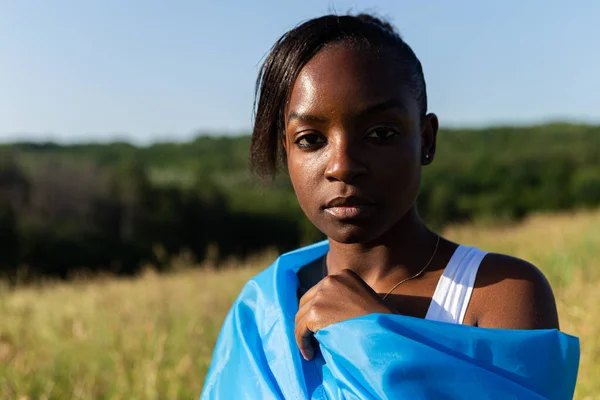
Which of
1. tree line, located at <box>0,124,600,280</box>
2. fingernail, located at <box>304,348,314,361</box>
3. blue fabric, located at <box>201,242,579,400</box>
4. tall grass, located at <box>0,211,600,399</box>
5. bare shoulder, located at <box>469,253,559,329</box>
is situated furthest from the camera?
tree line, located at <box>0,124,600,280</box>

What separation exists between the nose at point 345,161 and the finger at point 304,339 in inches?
13.1

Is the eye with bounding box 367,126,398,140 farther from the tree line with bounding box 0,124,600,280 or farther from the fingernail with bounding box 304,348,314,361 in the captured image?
the tree line with bounding box 0,124,600,280

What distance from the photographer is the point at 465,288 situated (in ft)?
4.25

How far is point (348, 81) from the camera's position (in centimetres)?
123

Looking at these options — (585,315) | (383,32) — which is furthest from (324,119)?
(585,315)

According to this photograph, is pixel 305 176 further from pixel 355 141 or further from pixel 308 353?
pixel 308 353

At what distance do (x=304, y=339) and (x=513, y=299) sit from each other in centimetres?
46

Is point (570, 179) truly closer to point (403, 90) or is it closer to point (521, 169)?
point (521, 169)

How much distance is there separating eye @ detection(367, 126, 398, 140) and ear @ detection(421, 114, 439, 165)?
15 centimetres

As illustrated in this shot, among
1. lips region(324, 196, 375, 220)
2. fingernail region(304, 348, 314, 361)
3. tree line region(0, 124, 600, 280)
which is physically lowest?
tree line region(0, 124, 600, 280)

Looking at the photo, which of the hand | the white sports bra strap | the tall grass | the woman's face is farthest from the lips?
the tall grass

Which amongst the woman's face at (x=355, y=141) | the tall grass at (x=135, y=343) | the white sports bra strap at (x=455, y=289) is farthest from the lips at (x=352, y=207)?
the tall grass at (x=135, y=343)

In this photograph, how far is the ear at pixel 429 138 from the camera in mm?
1392

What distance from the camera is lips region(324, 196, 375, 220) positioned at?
4.09 feet
